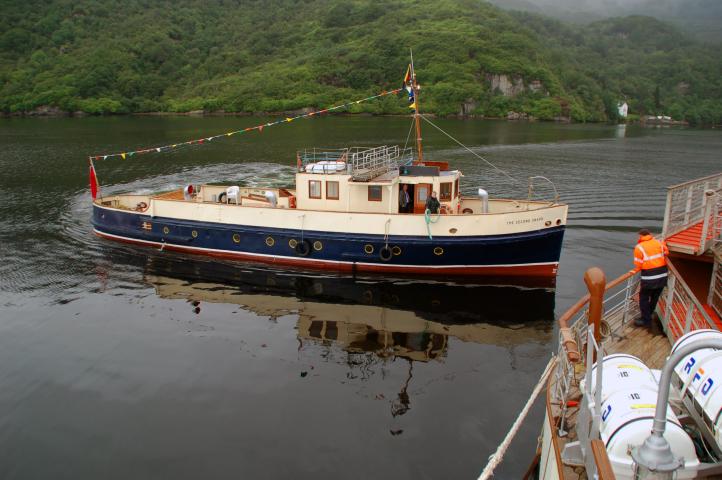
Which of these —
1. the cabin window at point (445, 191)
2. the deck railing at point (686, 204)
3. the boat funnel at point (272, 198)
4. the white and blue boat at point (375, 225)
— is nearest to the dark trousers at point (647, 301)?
the deck railing at point (686, 204)

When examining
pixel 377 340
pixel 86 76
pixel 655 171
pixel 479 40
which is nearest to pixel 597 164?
pixel 655 171

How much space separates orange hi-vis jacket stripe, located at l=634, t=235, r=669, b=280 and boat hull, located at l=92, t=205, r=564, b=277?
8.48 meters

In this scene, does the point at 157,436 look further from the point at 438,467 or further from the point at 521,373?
the point at 521,373

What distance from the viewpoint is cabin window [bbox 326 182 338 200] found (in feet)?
66.1

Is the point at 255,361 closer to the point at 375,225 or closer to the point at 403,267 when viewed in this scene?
the point at 375,225

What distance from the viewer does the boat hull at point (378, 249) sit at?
741 inches

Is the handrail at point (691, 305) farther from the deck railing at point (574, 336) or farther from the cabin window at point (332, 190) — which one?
the cabin window at point (332, 190)

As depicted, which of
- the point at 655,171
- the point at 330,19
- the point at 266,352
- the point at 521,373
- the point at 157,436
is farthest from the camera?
the point at 330,19

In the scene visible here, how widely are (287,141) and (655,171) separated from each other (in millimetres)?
38892

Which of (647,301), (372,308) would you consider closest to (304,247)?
(372,308)

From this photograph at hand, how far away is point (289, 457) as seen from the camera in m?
10.2

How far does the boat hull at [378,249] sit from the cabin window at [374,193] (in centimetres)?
146

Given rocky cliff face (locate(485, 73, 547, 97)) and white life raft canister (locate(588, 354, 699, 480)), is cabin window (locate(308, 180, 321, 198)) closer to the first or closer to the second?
white life raft canister (locate(588, 354, 699, 480))

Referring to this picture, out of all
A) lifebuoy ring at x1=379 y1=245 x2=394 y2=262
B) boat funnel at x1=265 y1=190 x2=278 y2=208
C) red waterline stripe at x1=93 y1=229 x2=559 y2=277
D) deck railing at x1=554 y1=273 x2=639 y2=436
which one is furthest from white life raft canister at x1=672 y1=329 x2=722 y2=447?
boat funnel at x1=265 y1=190 x2=278 y2=208
